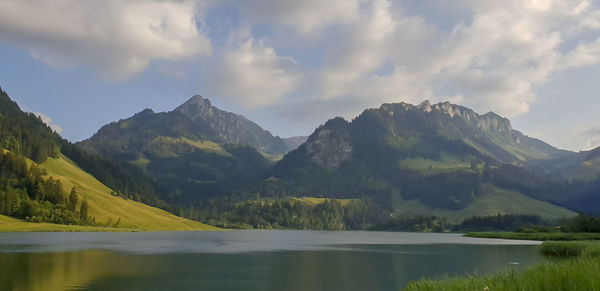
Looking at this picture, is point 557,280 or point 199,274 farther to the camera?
point 199,274

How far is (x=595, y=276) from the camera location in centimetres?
1975

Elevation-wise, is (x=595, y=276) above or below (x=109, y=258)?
above

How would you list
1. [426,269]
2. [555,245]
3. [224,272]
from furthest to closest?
[555,245] → [426,269] → [224,272]

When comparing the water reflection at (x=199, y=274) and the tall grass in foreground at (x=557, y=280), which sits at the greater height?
the tall grass in foreground at (x=557, y=280)

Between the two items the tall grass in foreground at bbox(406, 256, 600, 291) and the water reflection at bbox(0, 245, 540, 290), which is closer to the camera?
the tall grass in foreground at bbox(406, 256, 600, 291)

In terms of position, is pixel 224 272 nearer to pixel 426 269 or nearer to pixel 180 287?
pixel 180 287

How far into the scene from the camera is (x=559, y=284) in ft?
69.3

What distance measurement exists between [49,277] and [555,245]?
4314 inches

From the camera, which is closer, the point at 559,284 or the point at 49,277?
the point at 559,284

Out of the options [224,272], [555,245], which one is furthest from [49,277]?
[555,245]

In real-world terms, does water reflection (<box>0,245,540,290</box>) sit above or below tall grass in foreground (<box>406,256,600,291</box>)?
below

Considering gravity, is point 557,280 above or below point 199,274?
above

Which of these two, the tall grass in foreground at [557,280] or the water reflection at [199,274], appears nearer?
the tall grass in foreground at [557,280]

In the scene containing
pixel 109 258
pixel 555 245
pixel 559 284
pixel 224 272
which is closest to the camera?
pixel 559 284
